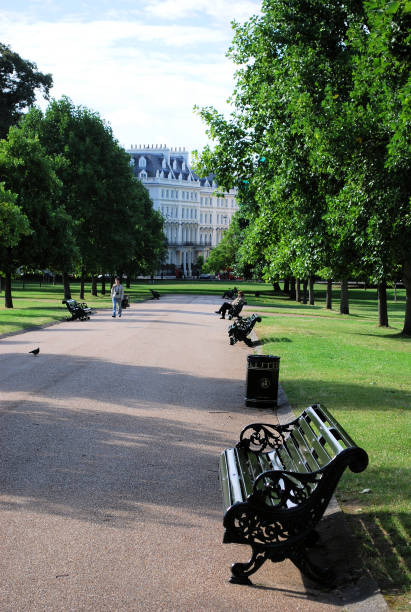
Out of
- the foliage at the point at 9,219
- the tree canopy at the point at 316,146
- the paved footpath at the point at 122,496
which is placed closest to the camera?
the paved footpath at the point at 122,496

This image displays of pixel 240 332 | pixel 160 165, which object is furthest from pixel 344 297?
pixel 160 165

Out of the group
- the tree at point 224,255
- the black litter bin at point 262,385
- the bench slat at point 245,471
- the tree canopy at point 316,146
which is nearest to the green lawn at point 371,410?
the black litter bin at point 262,385

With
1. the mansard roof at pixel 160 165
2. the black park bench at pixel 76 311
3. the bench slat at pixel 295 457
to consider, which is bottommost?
the black park bench at pixel 76 311

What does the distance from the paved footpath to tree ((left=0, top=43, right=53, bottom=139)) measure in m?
43.4

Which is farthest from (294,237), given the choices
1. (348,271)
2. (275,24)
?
(275,24)

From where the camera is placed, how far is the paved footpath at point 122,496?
4609 mm

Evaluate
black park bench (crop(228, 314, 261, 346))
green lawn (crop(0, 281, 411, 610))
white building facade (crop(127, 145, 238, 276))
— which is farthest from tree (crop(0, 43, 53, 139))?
white building facade (crop(127, 145, 238, 276))

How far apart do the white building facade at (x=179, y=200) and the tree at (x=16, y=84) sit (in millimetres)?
101591

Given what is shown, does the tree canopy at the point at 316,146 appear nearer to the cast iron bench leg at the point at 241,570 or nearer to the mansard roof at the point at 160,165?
the cast iron bench leg at the point at 241,570

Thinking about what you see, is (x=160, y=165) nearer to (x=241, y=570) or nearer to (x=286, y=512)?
(x=286, y=512)

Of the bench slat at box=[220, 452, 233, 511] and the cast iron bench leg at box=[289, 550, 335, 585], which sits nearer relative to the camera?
the cast iron bench leg at box=[289, 550, 335, 585]

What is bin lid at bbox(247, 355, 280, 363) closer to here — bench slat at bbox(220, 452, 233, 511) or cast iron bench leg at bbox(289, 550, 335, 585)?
bench slat at bbox(220, 452, 233, 511)

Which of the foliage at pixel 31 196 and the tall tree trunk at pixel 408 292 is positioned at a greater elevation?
the foliage at pixel 31 196

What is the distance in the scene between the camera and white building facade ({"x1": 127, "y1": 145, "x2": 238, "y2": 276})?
161 meters
